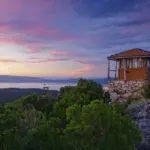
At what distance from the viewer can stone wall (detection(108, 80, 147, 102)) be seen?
157ft

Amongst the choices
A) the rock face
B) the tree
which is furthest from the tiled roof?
the tree

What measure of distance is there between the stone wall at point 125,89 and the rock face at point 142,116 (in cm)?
677

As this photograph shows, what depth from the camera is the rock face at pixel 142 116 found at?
118ft

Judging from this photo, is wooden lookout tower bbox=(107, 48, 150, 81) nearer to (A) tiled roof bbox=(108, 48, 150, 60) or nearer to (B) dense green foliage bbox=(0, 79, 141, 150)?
(A) tiled roof bbox=(108, 48, 150, 60)

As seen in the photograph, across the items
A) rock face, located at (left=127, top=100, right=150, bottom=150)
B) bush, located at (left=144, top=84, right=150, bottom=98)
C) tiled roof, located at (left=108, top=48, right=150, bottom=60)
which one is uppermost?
tiled roof, located at (left=108, top=48, right=150, bottom=60)

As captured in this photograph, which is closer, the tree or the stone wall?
the tree

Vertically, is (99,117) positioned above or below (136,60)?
below

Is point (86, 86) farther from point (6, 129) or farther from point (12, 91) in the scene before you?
point (12, 91)

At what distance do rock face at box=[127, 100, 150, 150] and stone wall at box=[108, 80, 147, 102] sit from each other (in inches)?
267

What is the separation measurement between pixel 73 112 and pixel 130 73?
3013 cm

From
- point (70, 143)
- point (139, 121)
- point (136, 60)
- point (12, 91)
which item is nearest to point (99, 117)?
point (70, 143)

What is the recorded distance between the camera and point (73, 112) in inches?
850

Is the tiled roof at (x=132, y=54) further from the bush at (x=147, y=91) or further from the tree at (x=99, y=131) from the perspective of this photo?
the tree at (x=99, y=131)

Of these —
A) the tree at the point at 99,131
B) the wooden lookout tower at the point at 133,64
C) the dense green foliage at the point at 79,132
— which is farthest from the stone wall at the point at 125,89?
the tree at the point at 99,131
